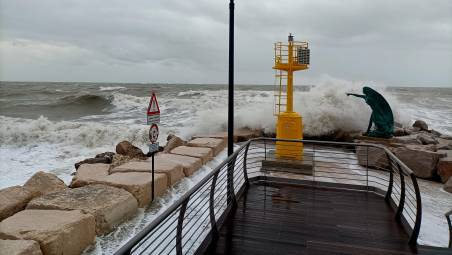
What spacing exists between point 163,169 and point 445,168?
5885 mm

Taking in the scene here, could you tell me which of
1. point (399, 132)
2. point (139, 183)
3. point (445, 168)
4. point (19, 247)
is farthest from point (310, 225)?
point (399, 132)

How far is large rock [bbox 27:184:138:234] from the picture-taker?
14.2ft

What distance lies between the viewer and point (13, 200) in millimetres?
5039

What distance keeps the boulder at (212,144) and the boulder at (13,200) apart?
4515 millimetres

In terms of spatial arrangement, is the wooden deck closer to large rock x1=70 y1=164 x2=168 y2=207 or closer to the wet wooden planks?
the wet wooden planks

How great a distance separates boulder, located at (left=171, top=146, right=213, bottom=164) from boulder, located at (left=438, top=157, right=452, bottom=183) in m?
5.17

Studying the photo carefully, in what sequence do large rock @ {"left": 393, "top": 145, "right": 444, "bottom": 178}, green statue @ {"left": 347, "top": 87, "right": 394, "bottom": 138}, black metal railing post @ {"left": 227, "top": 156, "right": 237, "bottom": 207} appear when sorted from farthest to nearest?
green statue @ {"left": 347, "top": 87, "right": 394, "bottom": 138} < large rock @ {"left": 393, "top": 145, "right": 444, "bottom": 178} < black metal railing post @ {"left": 227, "top": 156, "right": 237, "bottom": 207}

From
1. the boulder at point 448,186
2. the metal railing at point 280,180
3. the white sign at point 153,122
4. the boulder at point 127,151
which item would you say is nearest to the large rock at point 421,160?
the metal railing at point 280,180

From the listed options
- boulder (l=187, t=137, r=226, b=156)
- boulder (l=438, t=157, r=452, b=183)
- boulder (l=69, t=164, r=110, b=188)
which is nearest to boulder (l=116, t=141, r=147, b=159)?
boulder (l=187, t=137, r=226, b=156)

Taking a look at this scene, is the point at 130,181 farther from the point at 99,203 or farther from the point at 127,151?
the point at 127,151

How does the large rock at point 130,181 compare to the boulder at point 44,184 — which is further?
the boulder at point 44,184

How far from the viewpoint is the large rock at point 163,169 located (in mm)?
6236

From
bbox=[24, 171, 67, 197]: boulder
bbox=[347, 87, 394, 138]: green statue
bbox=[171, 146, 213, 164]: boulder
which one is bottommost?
bbox=[24, 171, 67, 197]: boulder

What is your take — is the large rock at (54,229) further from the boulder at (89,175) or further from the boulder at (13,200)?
the boulder at (89,175)
